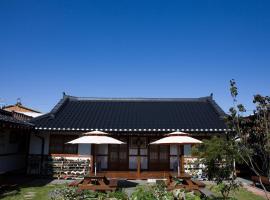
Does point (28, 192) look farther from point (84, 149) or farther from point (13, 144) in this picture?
point (13, 144)

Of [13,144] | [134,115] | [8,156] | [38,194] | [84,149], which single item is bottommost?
[38,194]

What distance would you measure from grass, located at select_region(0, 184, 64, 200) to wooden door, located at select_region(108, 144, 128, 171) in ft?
14.8

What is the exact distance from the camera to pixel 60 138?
16.0 metres

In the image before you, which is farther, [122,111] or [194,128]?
[122,111]

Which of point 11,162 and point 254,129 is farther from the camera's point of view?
point 11,162

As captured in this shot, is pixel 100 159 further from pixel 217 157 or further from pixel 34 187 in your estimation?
pixel 217 157

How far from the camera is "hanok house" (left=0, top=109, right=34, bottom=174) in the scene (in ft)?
44.6

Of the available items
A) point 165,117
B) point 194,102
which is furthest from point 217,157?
point 194,102

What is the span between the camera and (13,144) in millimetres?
15820

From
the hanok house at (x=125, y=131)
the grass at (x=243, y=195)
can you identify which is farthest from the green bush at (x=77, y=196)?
the hanok house at (x=125, y=131)

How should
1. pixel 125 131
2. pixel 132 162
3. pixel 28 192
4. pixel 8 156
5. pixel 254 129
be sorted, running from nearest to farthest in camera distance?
pixel 254 129 → pixel 28 192 → pixel 8 156 → pixel 125 131 → pixel 132 162

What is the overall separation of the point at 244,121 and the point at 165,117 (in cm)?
1034

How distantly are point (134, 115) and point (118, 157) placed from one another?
9.33ft

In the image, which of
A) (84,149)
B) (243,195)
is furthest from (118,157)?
(243,195)
